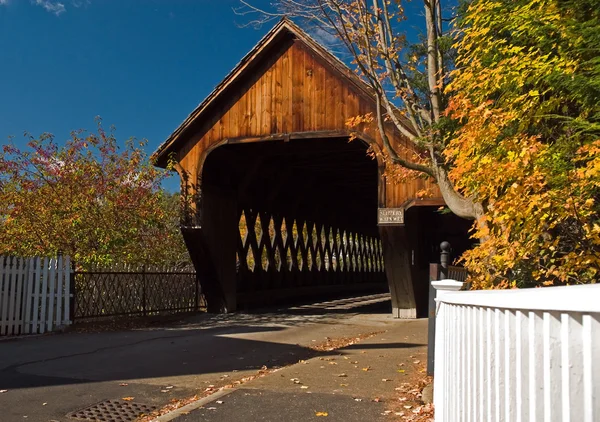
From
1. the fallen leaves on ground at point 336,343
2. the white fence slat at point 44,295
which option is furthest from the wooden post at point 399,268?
the white fence slat at point 44,295

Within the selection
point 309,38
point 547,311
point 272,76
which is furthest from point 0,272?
point 547,311

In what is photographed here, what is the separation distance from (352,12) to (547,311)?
832cm

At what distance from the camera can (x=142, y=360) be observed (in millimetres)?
8250

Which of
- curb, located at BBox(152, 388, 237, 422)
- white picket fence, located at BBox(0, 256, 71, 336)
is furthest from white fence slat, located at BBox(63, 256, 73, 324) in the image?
curb, located at BBox(152, 388, 237, 422)

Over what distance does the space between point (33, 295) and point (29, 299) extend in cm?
11

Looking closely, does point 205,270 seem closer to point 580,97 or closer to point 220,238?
point 220,238

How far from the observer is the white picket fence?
36.2 feet

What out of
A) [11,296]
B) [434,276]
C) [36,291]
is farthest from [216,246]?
[434,276]

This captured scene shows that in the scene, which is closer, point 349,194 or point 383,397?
point 383,397

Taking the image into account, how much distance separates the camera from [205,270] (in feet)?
50.5

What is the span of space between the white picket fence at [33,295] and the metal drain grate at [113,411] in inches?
252

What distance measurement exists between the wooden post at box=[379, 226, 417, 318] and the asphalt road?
1.38 m

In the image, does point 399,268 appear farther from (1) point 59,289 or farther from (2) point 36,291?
(2) point 36,291

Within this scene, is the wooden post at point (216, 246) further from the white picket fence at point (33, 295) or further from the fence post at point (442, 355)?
the fence post at point (442, 355)
